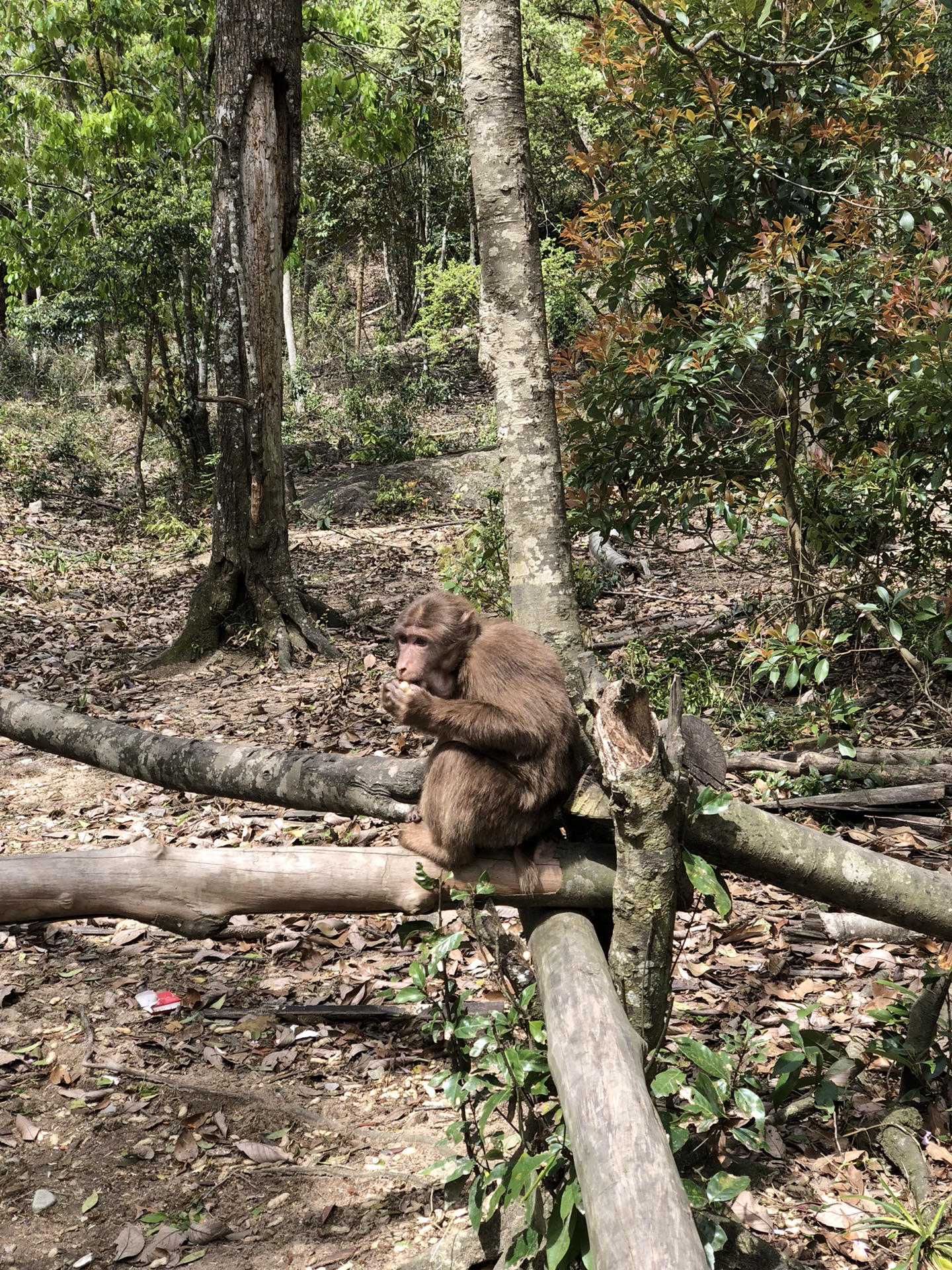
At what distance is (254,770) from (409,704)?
791 millimetres

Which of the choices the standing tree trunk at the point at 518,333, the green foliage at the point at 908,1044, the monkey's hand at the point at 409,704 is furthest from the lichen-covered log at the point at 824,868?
the standing tree trunk at the point at 518,333

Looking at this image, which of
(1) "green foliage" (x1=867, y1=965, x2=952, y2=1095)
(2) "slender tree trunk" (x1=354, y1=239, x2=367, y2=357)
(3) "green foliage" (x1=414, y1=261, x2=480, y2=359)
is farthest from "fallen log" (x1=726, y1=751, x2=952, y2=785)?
(2) "slender tree trunk" (x1=354, y1=239, x2=367, y2=357)

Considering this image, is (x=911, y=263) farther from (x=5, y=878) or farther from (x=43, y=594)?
(x=43, y=594)

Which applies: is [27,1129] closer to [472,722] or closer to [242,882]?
[242,882]

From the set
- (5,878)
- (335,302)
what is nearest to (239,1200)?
(5,878)

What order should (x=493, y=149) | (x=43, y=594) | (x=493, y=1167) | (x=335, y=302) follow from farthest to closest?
1. (x=335, y=302)
2. (x=43, y=594)
3. (x=493, y=149)
4. (x=493, y=1167)

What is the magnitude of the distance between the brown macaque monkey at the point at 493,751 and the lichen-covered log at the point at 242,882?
9cm

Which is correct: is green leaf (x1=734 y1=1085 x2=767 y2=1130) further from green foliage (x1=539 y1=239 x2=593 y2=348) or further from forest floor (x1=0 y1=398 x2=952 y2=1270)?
green foliage (x1=539 y1=239 x2=593 y2=348)

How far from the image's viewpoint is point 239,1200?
3426 mm

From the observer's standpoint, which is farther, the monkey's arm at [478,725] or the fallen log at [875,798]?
the fallen log at [875,798]

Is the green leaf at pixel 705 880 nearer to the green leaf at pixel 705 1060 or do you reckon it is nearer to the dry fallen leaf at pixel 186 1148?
the green leaf at pixel 705 1060

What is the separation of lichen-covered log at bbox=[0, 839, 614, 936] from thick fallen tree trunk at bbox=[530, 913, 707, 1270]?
0.27m

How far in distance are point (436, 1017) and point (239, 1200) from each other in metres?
1.02

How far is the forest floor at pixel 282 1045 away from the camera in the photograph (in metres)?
3.30
